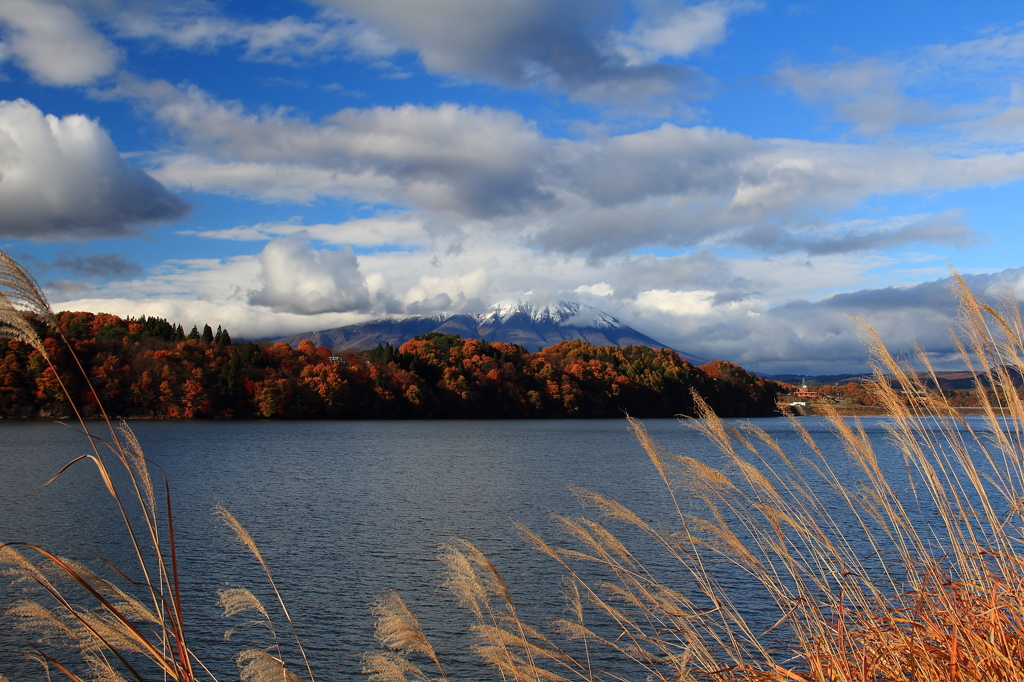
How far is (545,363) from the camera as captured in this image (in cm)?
9025

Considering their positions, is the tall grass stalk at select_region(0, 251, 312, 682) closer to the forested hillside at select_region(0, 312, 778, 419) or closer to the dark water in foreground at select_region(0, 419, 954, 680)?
the dark water in foreground at select_region(0, 419, 954, 680)

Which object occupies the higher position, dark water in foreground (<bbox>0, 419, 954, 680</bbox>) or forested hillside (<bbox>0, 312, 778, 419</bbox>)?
forested hillside (<bbox>0, 312, 778, 419</bbox>)

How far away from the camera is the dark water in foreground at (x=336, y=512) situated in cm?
1223

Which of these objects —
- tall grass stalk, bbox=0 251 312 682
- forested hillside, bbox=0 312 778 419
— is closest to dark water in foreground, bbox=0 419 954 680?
tall grass stalk, bbox=0 251 312 682

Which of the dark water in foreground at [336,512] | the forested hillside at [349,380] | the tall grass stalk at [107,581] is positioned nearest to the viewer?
the tall grass stalk at [107,581]

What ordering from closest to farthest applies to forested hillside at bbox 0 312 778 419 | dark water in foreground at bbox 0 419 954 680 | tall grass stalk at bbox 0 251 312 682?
tall grass stalk at bbox 0 251 312 682 → dark water in foreground at bbox 0 419 954 680 → forested hillside at bbox 0 312 778 419

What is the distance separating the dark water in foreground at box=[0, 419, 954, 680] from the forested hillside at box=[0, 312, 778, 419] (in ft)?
39.7

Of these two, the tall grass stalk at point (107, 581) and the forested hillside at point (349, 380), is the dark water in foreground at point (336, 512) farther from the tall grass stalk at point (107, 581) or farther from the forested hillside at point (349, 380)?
the forested hillside at point (349, 380)

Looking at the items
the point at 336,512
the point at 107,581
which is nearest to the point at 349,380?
the point at 336,512

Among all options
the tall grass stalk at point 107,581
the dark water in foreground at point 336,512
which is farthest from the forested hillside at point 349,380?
the tall grass stalk at point 107,581

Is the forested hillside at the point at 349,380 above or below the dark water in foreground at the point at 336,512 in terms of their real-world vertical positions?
above

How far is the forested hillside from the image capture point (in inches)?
2322

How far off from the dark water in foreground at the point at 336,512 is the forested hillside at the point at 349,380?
39.7 feet

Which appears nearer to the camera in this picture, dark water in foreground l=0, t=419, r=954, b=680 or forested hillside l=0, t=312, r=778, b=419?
dark water in foreground l=0, t=419, r=954, b=680
